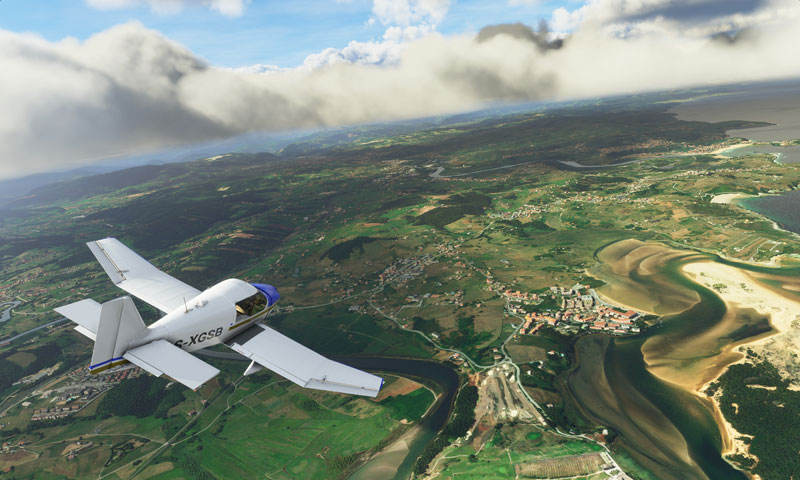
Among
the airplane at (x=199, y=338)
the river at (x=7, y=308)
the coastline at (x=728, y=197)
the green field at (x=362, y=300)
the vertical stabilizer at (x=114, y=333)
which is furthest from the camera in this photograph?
the coastline at (x=728, y=197)

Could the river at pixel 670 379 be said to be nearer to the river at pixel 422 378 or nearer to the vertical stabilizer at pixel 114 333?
the river at pixel 422 378

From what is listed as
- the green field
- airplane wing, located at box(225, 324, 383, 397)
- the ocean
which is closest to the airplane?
airplane wing, located at box(225, 324, 383, 397)

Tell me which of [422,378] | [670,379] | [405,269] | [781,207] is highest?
[781,207]

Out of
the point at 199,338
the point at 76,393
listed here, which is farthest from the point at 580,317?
the point at 76,393

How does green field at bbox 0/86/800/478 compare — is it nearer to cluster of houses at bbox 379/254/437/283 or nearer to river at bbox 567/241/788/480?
cluster of houses at bbox 379/254/437/283

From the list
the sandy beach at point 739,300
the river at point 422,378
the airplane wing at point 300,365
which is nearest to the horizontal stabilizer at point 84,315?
the airplane wing at point 300,365

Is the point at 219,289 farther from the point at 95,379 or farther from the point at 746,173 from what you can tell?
the point at 746,173

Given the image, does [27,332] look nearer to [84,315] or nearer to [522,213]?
[84,315]

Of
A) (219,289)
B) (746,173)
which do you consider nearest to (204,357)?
(219,289)

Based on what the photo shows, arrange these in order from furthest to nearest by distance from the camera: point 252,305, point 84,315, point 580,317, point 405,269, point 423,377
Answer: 1. point 405,269
2. point 580,317
3. point 423,377
4. point 252,305
5. point 84,315
